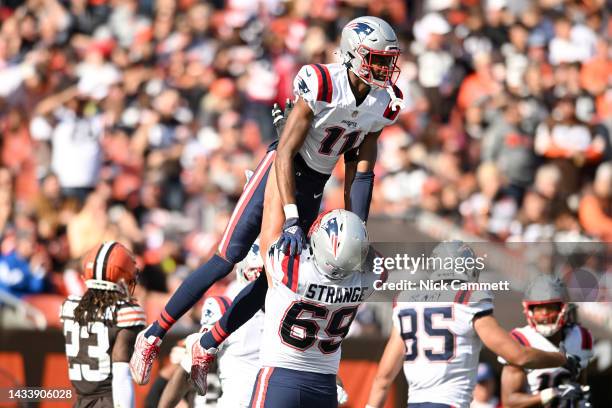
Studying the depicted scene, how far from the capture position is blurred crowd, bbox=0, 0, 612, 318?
47.9 feet

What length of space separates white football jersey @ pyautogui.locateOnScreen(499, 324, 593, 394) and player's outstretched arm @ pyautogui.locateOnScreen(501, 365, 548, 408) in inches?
3.9

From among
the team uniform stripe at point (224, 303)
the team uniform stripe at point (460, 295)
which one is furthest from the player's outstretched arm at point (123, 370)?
the team uniform stripe at point (460, 295)

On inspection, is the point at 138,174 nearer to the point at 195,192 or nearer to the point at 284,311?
the point at 195,192

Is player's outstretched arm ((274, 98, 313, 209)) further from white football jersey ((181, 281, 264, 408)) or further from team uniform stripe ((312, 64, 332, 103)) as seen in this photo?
white football jersey ((181, 281, 264, 408))

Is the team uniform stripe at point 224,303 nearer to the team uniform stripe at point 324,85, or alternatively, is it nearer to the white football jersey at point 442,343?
the white football jersey at point 442,343

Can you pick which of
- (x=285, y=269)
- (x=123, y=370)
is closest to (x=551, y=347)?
(x=285, y=269)

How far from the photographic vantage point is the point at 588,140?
1534cm

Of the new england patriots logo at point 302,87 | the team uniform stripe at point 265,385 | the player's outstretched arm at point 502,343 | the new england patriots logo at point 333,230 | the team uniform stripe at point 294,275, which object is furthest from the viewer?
the player's outstretched arm at point 502,343

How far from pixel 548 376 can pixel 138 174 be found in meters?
7.72

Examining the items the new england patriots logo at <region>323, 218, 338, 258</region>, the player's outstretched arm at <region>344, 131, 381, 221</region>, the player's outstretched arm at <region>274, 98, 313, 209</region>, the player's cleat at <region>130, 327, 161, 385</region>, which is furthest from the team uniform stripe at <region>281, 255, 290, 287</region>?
the player's cleat at <region>130, 327, 161, 385</region>

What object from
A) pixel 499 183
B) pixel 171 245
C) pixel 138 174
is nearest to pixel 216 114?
pixel 138 174

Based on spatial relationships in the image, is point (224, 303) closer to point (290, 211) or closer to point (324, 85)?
point (290, 211)

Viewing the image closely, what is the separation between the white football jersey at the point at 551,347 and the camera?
8695 mm

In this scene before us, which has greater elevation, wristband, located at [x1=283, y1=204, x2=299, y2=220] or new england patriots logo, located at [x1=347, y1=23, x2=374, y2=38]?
new england patriots logo, located at [x1=347, y1=23, x2=374, y2=38]
